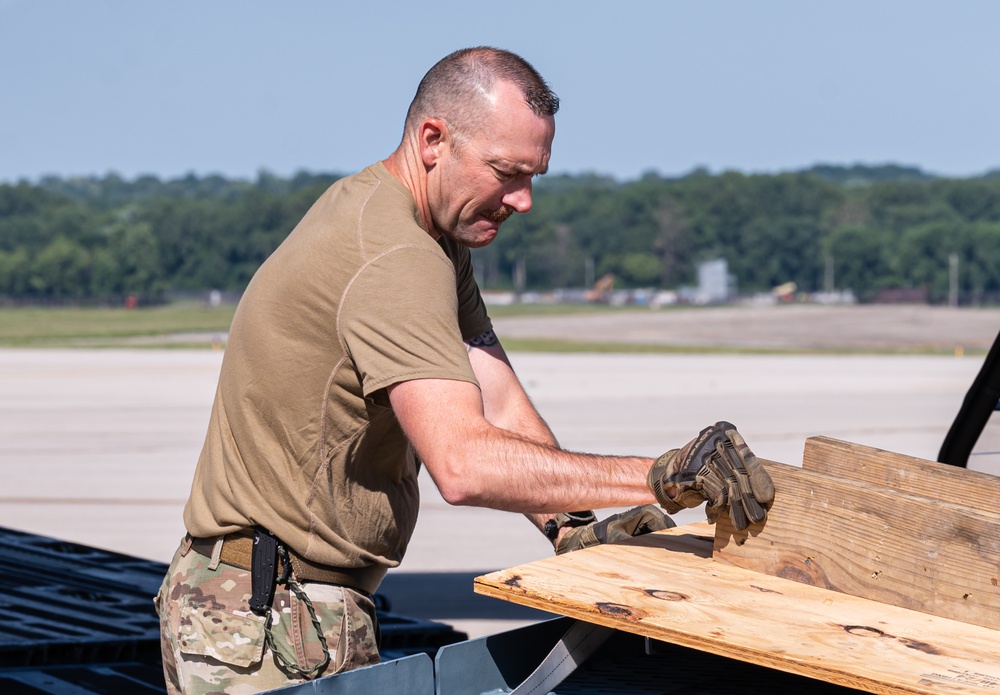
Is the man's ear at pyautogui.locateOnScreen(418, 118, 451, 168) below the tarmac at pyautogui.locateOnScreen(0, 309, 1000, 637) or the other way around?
the other way around

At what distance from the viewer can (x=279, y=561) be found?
2844 millimetres

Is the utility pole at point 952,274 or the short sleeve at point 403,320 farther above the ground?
the short sleeve at point 403,320

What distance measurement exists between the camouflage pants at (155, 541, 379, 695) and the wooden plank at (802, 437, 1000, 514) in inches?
48.1

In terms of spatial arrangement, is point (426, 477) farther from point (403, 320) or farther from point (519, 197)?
point (403, 320)

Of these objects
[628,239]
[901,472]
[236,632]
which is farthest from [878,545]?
[628,239]

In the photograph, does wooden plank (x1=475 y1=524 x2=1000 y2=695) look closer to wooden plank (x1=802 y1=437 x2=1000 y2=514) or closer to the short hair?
wooden plank (x1=802 y1=437 x2=1000 y2=514)

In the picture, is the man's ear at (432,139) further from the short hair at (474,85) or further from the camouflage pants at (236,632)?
the camouflage pants at (236,632)

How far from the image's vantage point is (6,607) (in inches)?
236

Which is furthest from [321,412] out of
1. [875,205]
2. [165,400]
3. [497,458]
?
[875,205]

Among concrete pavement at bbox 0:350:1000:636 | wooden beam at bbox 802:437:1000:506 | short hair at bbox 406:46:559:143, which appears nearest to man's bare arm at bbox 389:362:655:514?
short hair at bbox 406:46:559:143

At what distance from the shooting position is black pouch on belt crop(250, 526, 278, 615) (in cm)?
282

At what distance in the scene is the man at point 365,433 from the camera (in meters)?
2.52

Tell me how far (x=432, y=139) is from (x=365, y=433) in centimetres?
65

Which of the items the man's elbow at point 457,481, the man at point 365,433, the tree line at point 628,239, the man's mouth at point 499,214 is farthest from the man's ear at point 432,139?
the tree line at point 628,239
